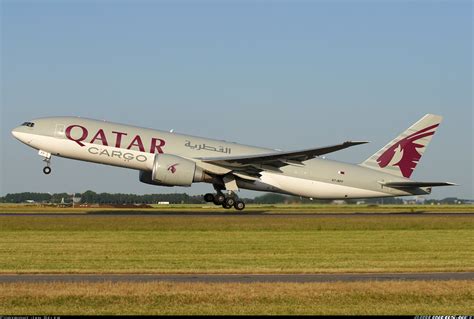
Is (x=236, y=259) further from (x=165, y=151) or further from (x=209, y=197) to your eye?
(x=209, y=197)

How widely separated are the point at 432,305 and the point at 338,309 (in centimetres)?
204

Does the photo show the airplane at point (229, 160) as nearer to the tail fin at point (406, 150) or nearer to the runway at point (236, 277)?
the tail fin at point (406, 150)

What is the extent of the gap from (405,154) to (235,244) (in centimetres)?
2505

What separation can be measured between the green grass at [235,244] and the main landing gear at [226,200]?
7.29m

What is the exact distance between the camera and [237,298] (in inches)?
647

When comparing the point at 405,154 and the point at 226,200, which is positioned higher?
the point at 405,154

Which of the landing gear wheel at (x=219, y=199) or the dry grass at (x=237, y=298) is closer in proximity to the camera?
the dry grass at (x=237, y=298)

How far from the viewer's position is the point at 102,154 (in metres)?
45.5

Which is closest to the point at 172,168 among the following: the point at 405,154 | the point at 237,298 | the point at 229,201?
the point at 229,201

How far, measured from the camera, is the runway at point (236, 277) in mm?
19656

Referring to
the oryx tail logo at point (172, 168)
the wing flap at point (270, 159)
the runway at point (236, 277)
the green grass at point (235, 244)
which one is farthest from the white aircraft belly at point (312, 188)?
the runway at point (236, 277)

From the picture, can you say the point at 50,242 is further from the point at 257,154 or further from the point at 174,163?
the point at 257,154

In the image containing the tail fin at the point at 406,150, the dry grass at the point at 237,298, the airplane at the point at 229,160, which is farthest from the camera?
the tail fin at the point at 406,150

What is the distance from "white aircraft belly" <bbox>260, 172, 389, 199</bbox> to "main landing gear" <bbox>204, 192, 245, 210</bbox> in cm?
204
